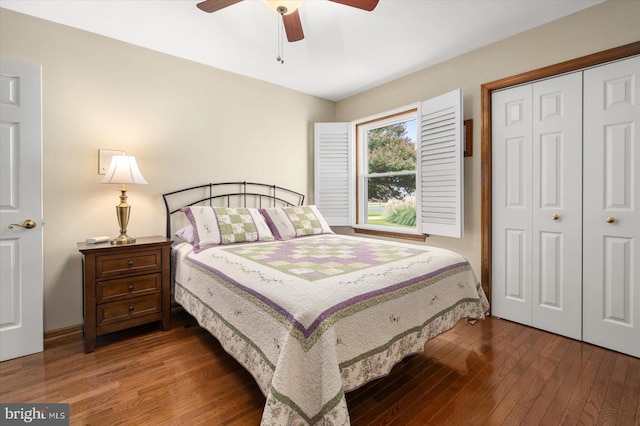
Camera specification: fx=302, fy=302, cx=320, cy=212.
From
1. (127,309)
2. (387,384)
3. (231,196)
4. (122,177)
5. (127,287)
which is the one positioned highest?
(122,177)

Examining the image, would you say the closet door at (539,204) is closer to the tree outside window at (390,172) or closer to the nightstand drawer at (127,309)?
the tree outside window at (390,172)

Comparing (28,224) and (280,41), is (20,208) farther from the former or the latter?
(280,41)

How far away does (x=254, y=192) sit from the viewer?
12.0 ft

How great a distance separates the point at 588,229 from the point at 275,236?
8.68 ft

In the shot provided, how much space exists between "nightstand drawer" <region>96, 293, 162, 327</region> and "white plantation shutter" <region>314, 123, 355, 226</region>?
2.30 m

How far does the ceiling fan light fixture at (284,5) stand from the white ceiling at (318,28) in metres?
0.38

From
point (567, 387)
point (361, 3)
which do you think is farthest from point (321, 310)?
point (361, 3)

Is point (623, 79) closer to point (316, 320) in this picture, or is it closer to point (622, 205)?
point (622, 205)

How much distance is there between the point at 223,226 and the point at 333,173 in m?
1.92

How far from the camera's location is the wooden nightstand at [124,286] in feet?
7.30

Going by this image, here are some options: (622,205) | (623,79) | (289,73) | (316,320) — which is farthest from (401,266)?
(289,73)

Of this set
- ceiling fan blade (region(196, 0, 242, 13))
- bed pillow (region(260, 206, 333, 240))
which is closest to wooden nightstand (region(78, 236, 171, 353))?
bed pillow (region(260, 206, 333, 240))

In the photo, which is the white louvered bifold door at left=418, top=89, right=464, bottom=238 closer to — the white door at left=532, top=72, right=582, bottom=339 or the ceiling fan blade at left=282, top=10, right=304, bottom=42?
the white door at left=532, top=72, right=582, bottom=339

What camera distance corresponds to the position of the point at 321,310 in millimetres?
1307
